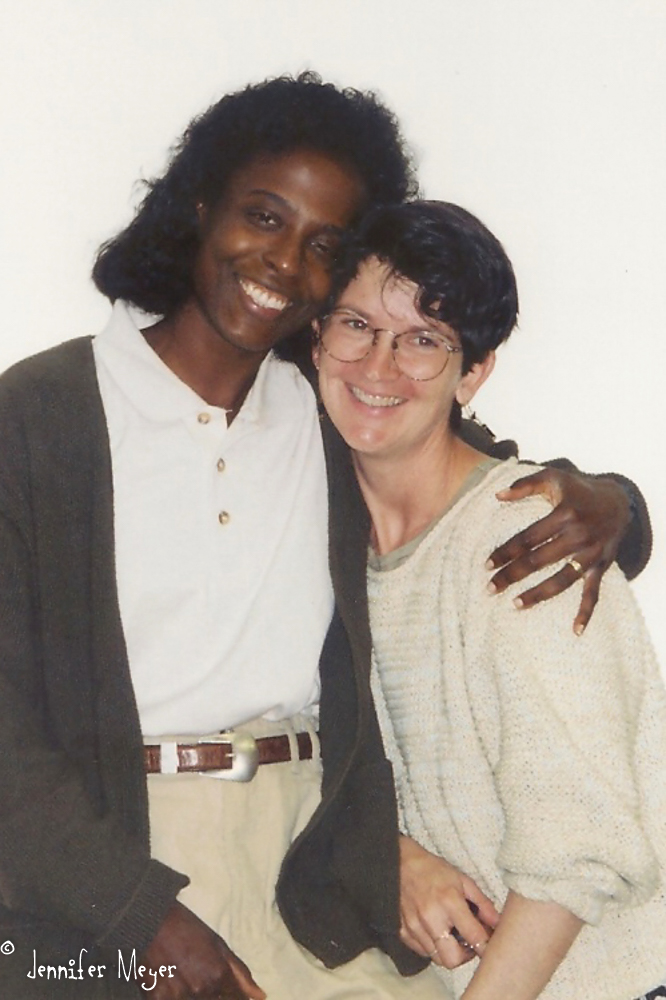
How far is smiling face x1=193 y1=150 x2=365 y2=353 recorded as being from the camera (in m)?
1.42

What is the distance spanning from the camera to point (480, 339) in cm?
143

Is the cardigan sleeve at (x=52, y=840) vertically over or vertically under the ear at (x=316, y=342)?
under

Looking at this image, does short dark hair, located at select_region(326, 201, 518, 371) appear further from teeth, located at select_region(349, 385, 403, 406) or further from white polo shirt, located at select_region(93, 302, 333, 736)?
white polo shirt, located at select_region(93, 302, 333, 736)

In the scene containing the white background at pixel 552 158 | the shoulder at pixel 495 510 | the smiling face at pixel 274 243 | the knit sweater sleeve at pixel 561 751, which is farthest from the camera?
the white background at pixel 552 158

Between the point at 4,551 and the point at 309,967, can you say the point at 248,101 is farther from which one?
the point at 309,967

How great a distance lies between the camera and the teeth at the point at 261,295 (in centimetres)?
142

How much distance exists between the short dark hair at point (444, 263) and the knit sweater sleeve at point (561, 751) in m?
0.27

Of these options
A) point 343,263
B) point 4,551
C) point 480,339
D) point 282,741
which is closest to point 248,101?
point 343,263

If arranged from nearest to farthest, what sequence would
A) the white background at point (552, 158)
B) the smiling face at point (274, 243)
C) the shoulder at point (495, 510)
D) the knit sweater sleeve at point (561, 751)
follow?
the knit sweater sleeve at point (561, 751)
the shoulder at point (495, 510)
the smiling face at point (274, 243)
the white background at point (552, 158)

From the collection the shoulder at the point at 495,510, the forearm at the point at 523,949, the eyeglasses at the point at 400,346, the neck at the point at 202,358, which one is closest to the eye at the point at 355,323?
the eyeglasses at the point at 400,346

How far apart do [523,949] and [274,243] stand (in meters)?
0.87

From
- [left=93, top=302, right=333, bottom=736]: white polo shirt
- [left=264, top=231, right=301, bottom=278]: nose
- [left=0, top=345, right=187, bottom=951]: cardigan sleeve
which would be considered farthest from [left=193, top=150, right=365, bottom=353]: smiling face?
[left=0, top=345, right=187, bottom=951]: cardigan sleeve

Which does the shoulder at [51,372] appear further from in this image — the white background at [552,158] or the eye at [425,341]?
the white background at [552,158]

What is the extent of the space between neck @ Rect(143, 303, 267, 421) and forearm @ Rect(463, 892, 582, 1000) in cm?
70
